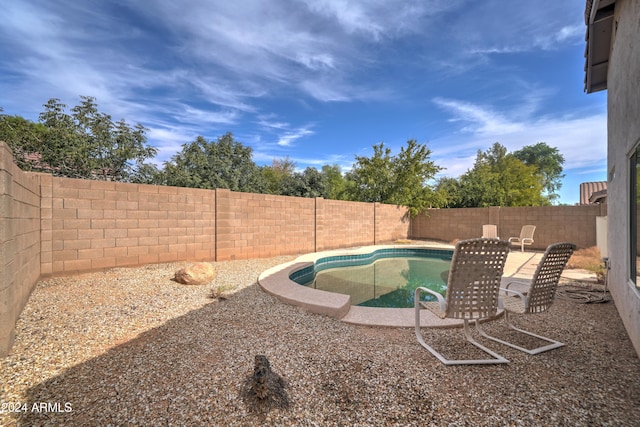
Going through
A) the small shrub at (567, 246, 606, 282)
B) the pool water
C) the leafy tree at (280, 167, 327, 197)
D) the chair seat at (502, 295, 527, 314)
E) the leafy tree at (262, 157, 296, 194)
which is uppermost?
the leafy tree at (262, 157, 296, 194)

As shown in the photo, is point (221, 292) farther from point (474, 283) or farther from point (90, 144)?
point (90, 144)

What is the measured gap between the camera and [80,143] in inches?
424

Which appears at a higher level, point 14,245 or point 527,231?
point 14,245

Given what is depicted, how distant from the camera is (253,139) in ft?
61.9

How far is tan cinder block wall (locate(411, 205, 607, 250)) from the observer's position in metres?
9.57

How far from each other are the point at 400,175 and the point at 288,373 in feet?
48.7

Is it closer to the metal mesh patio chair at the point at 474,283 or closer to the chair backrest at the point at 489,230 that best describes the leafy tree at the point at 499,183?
the chair backrest at the point at 489,230

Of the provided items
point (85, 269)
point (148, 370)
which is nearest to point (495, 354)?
point (148, 370)

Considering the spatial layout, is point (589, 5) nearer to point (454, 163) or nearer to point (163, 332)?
point (163, 332)

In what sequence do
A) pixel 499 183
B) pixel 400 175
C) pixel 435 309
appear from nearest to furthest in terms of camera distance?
pixel 435 309
pixel 400 175
pixel 499 183

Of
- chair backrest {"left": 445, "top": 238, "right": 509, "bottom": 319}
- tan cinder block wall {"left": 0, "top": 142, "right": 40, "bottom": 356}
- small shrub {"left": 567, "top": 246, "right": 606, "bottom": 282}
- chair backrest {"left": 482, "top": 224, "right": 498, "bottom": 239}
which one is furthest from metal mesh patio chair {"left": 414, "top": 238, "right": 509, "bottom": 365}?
chair backrest {"left": 482, "top": 224, "right": 498, "bottom": 239}

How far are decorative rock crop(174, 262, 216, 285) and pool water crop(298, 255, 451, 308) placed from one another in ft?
7.47

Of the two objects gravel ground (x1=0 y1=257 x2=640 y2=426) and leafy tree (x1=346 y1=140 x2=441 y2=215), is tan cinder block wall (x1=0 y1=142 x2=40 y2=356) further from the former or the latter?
leafy tree (x1=346 y1=140 x2=441 y2=215)

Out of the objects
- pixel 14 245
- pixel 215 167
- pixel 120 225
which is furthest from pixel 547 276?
pixel 215 167
